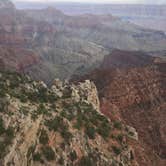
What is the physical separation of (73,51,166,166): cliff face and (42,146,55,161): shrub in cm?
2059

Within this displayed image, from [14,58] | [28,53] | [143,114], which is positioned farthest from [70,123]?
[28,53]

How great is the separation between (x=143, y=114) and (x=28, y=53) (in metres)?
95.2

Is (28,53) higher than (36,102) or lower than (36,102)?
lower

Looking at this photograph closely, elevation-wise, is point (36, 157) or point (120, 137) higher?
point (36, 157)

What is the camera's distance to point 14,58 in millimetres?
137750

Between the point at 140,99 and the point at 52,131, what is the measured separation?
116 feet

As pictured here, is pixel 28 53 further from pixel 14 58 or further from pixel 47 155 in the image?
pixel 47 155

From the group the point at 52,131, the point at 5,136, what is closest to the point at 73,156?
the point at 52,131

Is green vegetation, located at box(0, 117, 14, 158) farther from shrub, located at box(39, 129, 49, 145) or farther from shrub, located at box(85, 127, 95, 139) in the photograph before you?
shrub, located at box(85, 127, 95, 139)

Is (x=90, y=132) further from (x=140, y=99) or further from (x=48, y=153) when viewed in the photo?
(x=140, y=99)

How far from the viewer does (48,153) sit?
1100 inches

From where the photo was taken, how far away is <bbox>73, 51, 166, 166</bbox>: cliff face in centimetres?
5394

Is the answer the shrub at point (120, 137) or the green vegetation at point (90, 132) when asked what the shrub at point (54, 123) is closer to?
the green vegetation at point (90, 132)

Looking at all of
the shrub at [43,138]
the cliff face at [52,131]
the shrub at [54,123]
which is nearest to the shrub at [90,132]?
the cliff face at [52,131]
